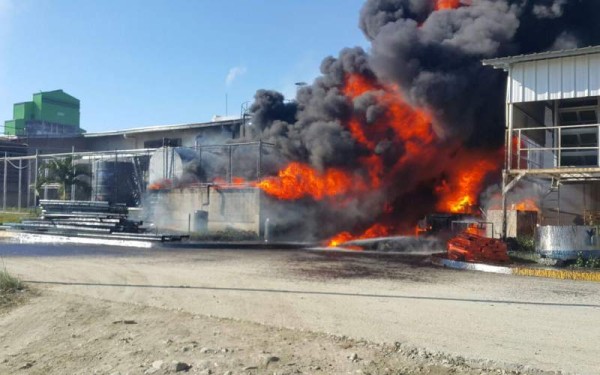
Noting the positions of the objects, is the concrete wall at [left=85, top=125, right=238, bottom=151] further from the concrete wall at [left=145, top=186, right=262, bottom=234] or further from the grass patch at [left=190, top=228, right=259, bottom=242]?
the grass patch at [left=190, top=228, right=259, bottom=242]

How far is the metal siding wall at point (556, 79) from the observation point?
1562 centimetres

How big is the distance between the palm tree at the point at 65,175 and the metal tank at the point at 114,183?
772 mm

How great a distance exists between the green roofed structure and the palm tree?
38.7 metres

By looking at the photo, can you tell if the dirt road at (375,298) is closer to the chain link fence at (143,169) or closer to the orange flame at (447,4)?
the chain link fence at (143,169)

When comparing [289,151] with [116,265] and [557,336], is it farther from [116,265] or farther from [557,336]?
[557,336]

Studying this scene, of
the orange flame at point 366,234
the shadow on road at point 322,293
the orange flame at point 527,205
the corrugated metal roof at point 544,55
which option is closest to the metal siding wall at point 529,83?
the corrugated metal roof at point 544,55

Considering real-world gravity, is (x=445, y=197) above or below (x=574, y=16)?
below

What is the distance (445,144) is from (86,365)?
1932 centimetres

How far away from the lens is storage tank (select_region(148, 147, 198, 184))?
1230 inches

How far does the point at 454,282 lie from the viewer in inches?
454

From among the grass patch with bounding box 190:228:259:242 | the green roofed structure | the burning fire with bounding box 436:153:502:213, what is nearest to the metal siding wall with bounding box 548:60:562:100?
the burning fire with bounding box 436:153:502:213

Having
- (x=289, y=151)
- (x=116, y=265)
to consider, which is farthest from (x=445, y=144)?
(x=116, y=265)

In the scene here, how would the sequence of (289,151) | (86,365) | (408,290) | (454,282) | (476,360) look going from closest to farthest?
1. (476,360)
2. (86,365)
3. (408,290)
4. (454,282)
5. (289,151)

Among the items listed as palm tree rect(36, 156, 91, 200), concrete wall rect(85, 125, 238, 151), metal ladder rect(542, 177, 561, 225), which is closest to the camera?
metal ladder rect(542, 177, 561, 225)
